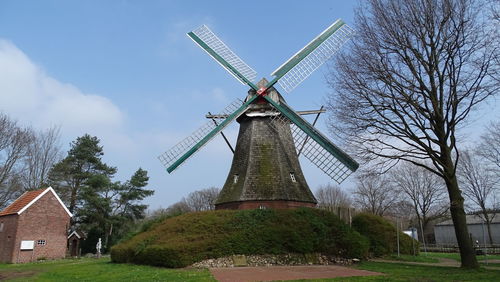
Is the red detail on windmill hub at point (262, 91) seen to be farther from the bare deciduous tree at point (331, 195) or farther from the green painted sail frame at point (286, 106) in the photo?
the bare deciduous tree at point (331, 195)

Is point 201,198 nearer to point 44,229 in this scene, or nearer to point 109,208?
point 109,208

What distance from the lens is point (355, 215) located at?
835 inches

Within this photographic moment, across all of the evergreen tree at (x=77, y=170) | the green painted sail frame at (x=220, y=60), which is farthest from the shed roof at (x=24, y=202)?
the green painted sail frame at (x=220, y=60)

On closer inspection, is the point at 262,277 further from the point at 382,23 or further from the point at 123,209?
the point at 123,209

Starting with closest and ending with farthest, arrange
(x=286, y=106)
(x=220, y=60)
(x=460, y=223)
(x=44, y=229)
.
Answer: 1. (x=460, y=223)
2. (x=286, y=106)
3. (x=220, y=60)
4. (x=44, y=229)

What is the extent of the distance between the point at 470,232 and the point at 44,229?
4583cm

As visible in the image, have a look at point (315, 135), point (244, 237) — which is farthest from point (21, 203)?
point (315, 135)

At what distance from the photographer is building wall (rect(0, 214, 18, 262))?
25969mm

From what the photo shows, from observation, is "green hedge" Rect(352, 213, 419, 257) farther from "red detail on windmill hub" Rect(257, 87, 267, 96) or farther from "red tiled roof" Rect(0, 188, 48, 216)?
"red tiled roof" Rect(0, 188, 48, 216)

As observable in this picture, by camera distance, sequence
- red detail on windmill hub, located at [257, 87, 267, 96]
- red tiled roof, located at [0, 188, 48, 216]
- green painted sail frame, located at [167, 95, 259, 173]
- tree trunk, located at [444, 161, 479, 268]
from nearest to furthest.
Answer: tree trunk, located at [444, 161, 479, 268]
green painted sail frame, located at [167, 95, 259, 173]
red detail on windmill hub, located at [257, 87, 267, 96]
red tiled roof, located at [0, 188, 48, 216]

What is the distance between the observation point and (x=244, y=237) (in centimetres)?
1503

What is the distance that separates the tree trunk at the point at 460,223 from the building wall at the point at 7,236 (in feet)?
91.2

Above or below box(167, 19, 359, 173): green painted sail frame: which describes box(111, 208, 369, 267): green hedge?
below

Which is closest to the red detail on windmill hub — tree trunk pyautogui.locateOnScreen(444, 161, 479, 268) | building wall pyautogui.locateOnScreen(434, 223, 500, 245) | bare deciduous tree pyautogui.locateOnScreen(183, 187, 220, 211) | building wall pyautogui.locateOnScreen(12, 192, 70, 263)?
tree trunk pyautogui.locateOnScreen(444, 161, 479, 268)
